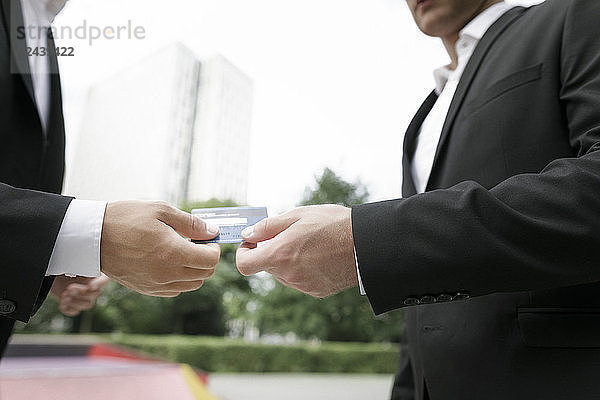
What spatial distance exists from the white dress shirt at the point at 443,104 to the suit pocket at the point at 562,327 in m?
0.39

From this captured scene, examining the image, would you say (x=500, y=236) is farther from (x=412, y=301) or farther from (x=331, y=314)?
(x=331, y=314)

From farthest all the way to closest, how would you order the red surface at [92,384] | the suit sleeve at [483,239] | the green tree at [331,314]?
the green tree at [331,314]
the red surface at [92,384]
the suit sleeve at [483,239]

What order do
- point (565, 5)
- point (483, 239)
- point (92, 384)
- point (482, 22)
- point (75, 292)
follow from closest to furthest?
1. point (483, 239)
2. point (565, 5)
3. point (482, 22)
4. point (75, 292)
5. point (92, 384)

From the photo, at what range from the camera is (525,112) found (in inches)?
30.5

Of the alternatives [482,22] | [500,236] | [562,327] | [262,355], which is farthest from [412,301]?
[262,355]

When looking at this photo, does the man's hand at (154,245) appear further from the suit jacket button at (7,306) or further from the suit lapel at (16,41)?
the suit lapel at (16,41)

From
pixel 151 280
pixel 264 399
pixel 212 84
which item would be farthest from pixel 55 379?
pixel 212 84

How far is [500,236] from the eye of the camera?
1.90 feet

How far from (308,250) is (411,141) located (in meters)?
0.61

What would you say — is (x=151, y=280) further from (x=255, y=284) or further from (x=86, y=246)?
(x=255, y=284)

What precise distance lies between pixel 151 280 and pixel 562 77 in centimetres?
71

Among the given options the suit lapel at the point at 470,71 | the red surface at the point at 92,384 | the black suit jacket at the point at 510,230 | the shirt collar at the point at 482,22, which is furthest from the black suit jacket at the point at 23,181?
the red surface at the point at 92,384

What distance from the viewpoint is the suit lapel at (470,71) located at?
0.87m

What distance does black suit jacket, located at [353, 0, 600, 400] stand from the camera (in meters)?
0.58
